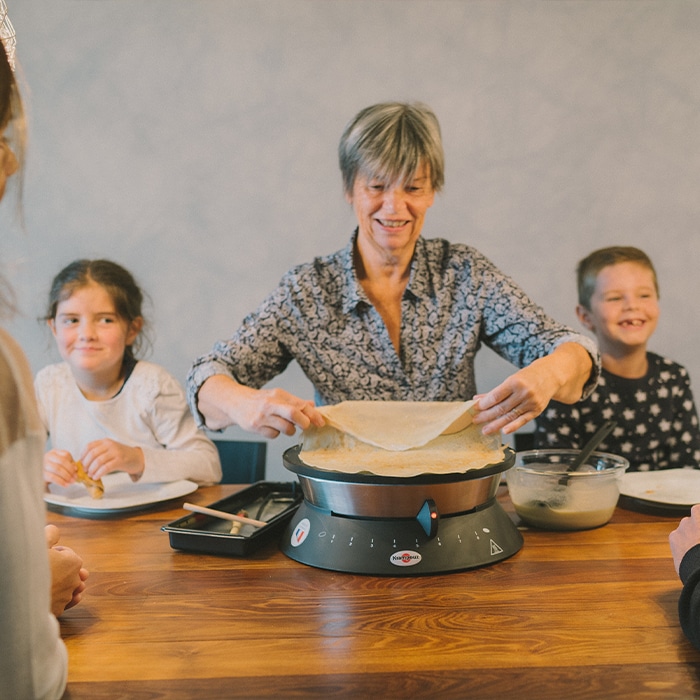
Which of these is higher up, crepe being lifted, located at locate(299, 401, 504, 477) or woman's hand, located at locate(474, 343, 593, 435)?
woman's hand, located at locate(474, 343, 593, 435)

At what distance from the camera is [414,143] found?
1663 millimetres

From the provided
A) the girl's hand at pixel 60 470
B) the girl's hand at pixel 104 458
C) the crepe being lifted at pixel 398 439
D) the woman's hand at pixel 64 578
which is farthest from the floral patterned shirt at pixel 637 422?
the woman's hand at pixel 64 578

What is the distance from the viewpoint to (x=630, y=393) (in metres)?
2.08

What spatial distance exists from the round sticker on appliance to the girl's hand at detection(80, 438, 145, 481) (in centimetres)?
60

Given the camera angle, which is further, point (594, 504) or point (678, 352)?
point (678, 352)

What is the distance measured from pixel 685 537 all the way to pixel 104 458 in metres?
1.19

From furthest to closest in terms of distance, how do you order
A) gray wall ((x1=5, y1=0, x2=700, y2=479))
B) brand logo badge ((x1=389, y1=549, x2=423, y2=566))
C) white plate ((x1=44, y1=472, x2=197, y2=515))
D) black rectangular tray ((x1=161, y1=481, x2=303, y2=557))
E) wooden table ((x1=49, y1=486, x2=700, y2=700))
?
gray wall ((x1=5, y1=0, x2=700, y2=479)), white plate ((x1=44, y1=472, x2=197, y2=515)), black rectangular tray ((x1=161, y1=481, x2=303, y2=557)), brand logo badge ((x1=389, y1=549, x2=423, y2=566)), wooden table ((x1=49, y1=486, x2=700, y2=700))

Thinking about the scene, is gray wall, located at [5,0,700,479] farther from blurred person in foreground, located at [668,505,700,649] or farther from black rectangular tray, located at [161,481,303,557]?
blurred person in foreground, located at [668,505,700,649]

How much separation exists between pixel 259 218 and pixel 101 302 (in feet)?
2.96

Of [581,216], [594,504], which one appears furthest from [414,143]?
[581,216]

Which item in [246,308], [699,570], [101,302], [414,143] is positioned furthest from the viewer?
[246,308]

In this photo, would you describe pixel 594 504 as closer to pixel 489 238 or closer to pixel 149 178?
pixel 489 238

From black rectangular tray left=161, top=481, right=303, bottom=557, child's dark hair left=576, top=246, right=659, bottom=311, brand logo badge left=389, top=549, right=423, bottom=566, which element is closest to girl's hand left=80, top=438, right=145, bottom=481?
black rectangular tray left=161, top=481, right=303, bottom=557

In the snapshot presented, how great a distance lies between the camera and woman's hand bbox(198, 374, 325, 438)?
122 centimetres
